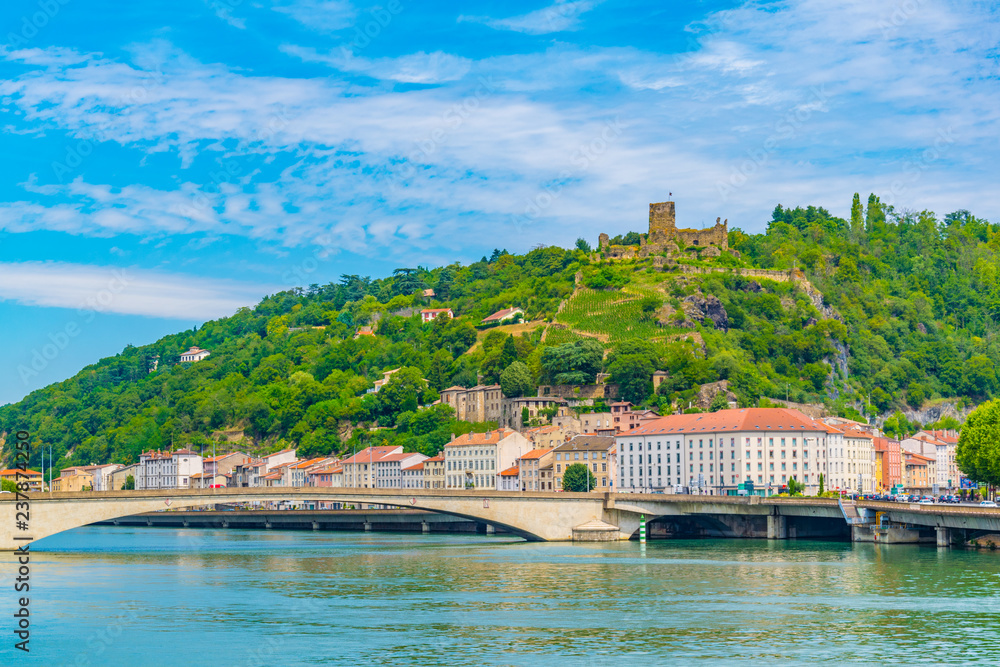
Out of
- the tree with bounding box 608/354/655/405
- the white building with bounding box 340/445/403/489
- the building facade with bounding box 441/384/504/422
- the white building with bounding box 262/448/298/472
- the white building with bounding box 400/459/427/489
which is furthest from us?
the white building with bounding box 262/448/298/472

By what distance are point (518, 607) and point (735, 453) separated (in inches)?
2315

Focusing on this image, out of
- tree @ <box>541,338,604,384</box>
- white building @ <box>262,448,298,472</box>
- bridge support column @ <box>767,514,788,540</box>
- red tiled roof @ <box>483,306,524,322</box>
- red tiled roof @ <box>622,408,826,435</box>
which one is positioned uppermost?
red tiled roof @ <box>483,306,524,322</box>

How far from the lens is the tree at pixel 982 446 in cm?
7069

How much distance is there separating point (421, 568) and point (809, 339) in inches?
4079

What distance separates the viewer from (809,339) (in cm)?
15175

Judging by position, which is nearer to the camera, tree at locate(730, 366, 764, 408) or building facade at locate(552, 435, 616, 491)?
building facade at locate(552, 435, 616, 491)

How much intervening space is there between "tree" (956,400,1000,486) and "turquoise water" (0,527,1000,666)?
9.69 metres

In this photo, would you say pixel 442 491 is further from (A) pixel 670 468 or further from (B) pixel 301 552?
(A) pixel 670 468

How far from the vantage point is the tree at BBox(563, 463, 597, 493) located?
348 ft

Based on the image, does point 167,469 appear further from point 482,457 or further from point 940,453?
point 940,453

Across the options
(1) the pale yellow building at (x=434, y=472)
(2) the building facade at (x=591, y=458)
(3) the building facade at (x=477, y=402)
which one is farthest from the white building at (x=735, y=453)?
(3) the building facade at (x=477, y=402)

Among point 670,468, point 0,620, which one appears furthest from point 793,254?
point 0,620

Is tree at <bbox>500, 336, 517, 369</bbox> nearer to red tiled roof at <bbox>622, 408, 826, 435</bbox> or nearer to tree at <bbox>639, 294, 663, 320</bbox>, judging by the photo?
tree at <bbox>639, 294, 663, 320</bbox>

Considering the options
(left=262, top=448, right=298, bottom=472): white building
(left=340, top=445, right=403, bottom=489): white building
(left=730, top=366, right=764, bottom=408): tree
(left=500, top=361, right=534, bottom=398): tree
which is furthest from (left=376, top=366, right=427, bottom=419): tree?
(left=730, top=366, right=764, bottom=408): tree
